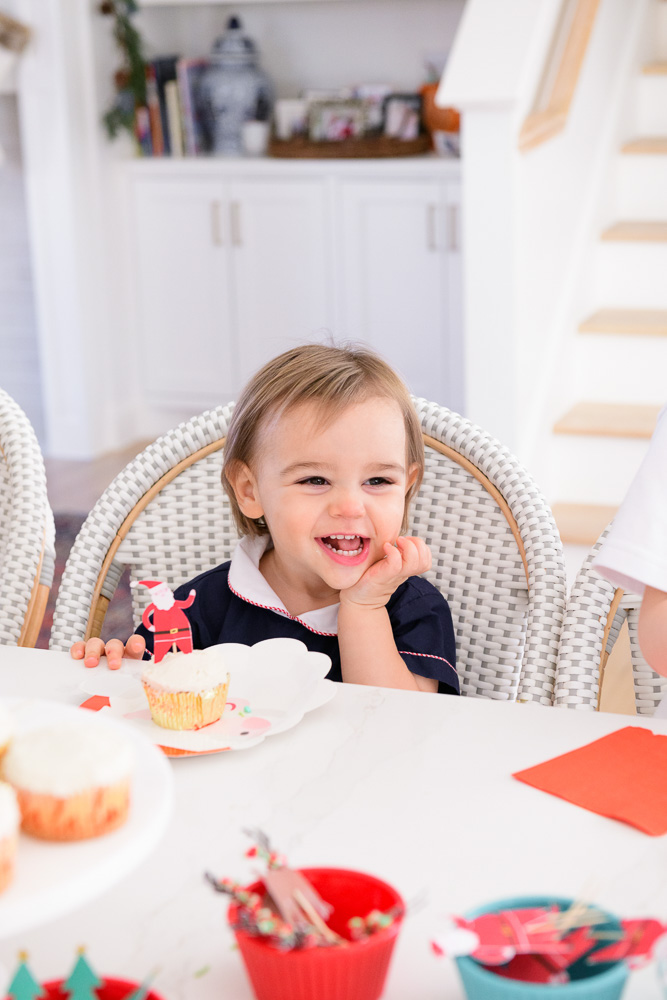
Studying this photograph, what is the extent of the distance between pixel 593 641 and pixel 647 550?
144 mm

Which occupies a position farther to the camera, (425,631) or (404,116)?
(404,116)

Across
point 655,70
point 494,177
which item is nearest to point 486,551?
point 494,177

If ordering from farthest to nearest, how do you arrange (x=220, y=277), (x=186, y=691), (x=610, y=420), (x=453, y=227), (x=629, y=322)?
(x=220, y=277), (x=453, y=227), (x=629, y=322), (x=610, y=420), (x=186, y=691)

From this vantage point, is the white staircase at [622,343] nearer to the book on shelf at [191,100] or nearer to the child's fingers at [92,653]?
the book on shelf at [191,100]

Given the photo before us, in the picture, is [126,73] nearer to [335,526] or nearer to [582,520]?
[582,520]

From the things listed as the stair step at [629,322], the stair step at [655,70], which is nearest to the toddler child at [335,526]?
the stair step at [629,322]

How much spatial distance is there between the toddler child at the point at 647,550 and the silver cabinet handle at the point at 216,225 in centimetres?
348

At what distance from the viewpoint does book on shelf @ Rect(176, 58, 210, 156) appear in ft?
14.4

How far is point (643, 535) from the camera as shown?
3.65 ft

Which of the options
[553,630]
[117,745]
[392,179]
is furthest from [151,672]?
[392,179]

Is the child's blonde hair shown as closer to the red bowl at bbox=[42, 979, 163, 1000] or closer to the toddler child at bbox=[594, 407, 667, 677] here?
the toddler child at bbox=[594, 407, 667, 677]

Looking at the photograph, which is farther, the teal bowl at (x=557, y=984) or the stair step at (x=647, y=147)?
the stair step at (x=647, y=147)

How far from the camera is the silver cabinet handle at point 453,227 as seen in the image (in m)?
4.07

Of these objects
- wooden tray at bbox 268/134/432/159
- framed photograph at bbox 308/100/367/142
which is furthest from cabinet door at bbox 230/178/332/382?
framed photograph at bbox 308/100/367/142
